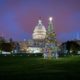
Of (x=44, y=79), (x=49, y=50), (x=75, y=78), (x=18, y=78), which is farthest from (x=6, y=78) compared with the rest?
(x=49, y=50)

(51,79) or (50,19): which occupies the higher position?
(50,19)

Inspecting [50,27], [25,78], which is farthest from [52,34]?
[25,78]

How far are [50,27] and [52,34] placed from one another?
5.32ft

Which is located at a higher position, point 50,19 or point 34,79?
point 50,19

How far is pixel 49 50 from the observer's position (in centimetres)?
8156

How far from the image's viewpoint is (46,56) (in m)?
81.8

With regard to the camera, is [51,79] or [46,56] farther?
[46,56]

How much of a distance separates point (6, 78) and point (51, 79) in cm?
314

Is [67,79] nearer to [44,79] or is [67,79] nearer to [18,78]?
[44,79]

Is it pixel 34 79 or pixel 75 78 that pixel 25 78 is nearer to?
pixel 34 79

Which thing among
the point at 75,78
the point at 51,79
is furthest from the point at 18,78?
the point at 75,78

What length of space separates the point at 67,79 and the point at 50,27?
57019 millimetres

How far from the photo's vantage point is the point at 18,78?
2630 centimetres

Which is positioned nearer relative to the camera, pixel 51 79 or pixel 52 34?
pixel 51 79
